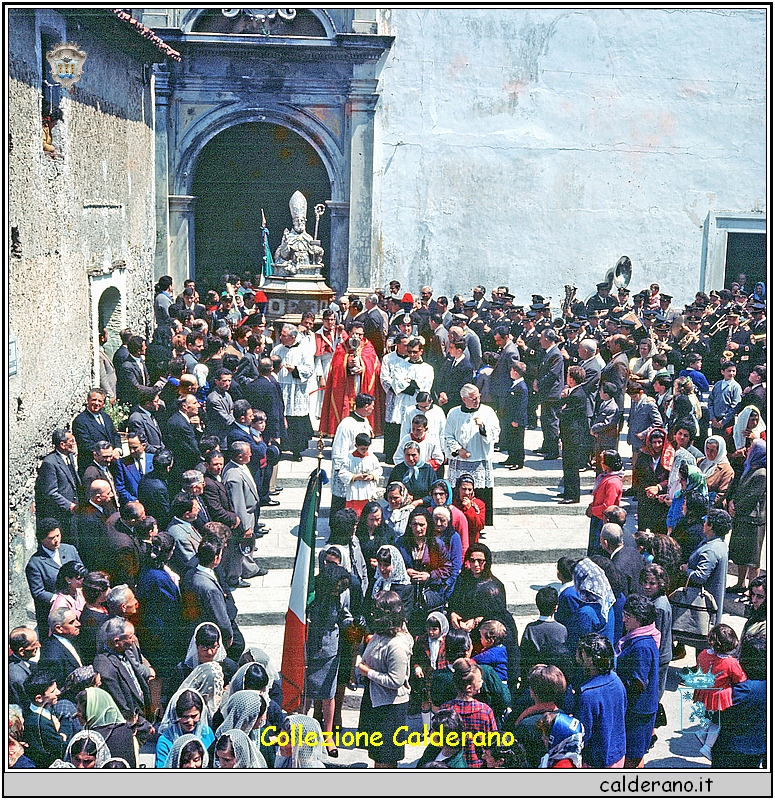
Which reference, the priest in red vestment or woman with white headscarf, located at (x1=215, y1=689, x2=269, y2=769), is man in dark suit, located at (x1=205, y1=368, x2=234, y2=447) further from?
woman with white headscarf, located at (x1=215, y1=689, x2=269, y2=769)

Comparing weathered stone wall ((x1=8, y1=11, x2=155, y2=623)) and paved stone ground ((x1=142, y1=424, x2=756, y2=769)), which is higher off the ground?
weathered stone wall ((x1=8, y1=11, x2=155, y2=623))

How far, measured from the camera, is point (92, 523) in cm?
794

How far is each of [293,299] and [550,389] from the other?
5291 mm

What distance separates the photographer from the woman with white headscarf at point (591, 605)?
23.5ft

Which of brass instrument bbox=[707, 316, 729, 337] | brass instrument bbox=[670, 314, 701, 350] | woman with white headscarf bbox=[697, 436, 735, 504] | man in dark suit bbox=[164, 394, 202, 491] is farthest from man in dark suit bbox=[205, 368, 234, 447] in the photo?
brass instrument bbox=[707, 316, 729, 337]

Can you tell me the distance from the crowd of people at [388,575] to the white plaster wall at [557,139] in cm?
811

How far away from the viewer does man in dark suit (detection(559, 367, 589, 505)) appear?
10867 mm

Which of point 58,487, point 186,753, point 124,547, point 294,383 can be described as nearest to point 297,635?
point 186,753

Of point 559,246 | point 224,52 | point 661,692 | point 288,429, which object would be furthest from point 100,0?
point 559,246

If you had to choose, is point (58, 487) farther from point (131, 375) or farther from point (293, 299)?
point (293, 299)

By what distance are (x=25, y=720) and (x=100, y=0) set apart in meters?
8.73

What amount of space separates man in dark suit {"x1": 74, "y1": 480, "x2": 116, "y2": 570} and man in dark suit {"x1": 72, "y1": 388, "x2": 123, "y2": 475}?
1.09 m

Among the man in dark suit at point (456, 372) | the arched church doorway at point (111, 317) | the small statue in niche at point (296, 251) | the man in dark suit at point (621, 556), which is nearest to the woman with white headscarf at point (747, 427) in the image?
the man in dark suit at point (621, 556)

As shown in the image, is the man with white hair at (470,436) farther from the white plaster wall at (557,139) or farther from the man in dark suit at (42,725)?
the white plaster wall at (557,139)
